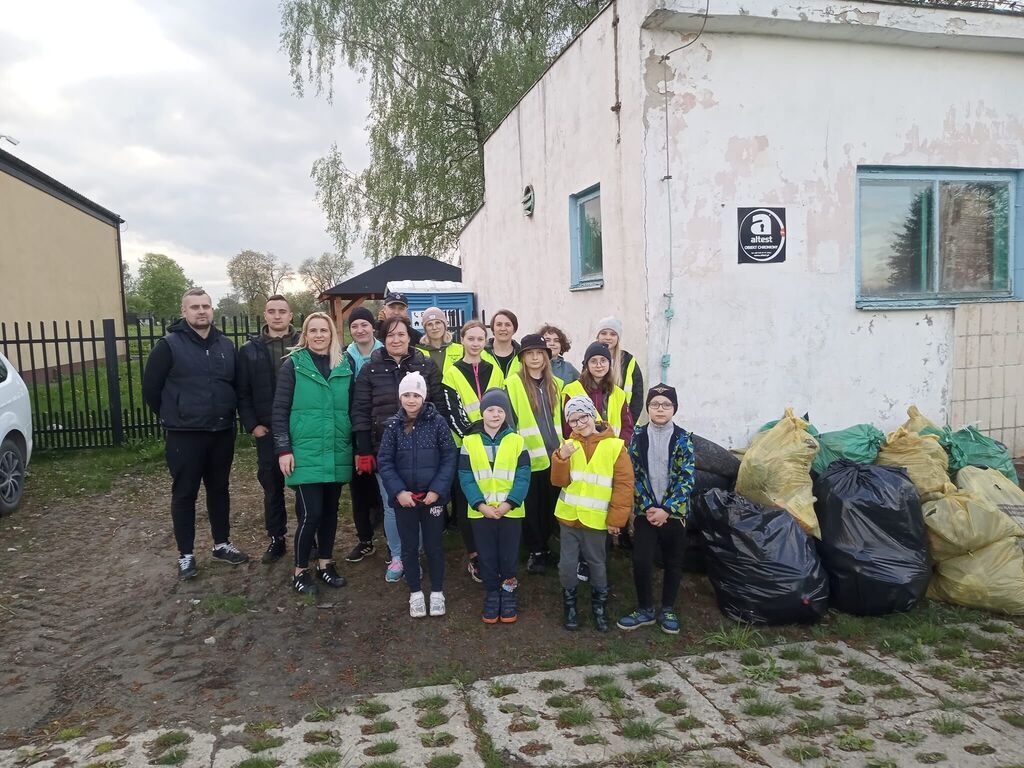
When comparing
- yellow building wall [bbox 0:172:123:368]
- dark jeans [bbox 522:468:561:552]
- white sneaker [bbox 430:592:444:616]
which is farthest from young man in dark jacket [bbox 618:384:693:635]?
yellow building wall [bbox 0:172:123:368]

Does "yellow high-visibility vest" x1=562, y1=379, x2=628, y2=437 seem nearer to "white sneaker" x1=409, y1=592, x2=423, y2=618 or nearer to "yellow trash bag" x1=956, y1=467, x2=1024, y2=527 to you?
"white sneaker" x1=409, y1=592, x2=423, y2=618

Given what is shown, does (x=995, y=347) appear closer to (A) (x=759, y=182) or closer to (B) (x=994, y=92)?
(B) (x=994, y=92)

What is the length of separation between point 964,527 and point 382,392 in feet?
11.4

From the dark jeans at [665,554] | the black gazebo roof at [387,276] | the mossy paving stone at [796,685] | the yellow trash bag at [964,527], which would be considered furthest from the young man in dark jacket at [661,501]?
the black gazebo roof at [387,276]

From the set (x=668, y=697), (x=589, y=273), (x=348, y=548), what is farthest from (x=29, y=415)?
(x=668, y=697)

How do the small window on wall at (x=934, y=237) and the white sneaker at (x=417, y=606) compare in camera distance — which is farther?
the small window on wall at (x=934, y=237)

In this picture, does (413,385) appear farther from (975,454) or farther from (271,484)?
(975,454)

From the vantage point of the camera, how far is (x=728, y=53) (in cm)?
500

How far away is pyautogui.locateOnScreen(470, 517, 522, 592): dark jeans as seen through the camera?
3949 mm

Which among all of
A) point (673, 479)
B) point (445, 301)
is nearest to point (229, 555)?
point (673, 479)

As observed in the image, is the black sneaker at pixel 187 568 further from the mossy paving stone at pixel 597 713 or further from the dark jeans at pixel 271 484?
the mossy paving stone at pixel 597 713

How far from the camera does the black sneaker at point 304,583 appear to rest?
429cm

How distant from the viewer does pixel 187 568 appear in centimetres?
460

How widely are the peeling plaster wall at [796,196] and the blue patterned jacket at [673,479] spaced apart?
131cm
